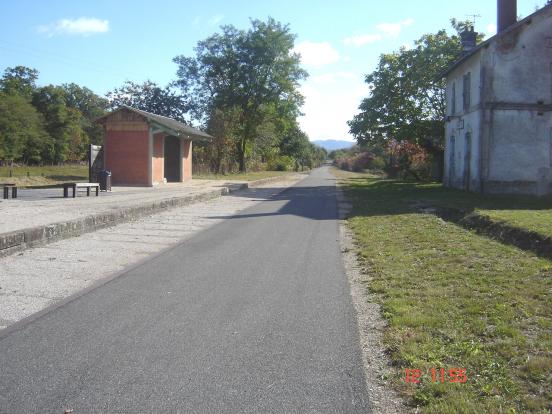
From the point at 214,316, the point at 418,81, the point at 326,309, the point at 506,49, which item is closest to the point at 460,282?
the point at 326,309

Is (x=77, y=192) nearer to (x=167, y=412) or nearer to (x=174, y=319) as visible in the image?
(x=174, y=319)

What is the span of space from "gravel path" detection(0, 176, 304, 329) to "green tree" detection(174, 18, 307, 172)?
41785mm

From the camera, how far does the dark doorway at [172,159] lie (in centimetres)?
3529

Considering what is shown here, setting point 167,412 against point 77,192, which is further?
point 77,192

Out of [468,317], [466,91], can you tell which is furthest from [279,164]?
[468,317]

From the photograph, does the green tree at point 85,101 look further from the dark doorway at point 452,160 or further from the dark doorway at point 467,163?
the dark doorway at point 467,163

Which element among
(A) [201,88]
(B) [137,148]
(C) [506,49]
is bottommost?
(B) [137,148]

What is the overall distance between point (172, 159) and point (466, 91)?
18.2 m

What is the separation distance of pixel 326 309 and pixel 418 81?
32503 mm

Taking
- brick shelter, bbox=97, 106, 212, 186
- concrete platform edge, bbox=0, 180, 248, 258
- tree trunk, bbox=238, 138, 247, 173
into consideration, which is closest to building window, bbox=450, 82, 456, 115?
brick shelter, bbox=97, 106, 212, 186

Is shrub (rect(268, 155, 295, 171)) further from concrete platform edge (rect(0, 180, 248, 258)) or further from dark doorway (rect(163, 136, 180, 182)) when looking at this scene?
concrete platform edge (rect(0, 180, 248, 258))

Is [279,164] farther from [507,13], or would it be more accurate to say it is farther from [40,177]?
[507,13]

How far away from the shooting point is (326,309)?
6215 millimetres

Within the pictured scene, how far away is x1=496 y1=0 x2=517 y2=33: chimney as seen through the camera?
26031 mm
